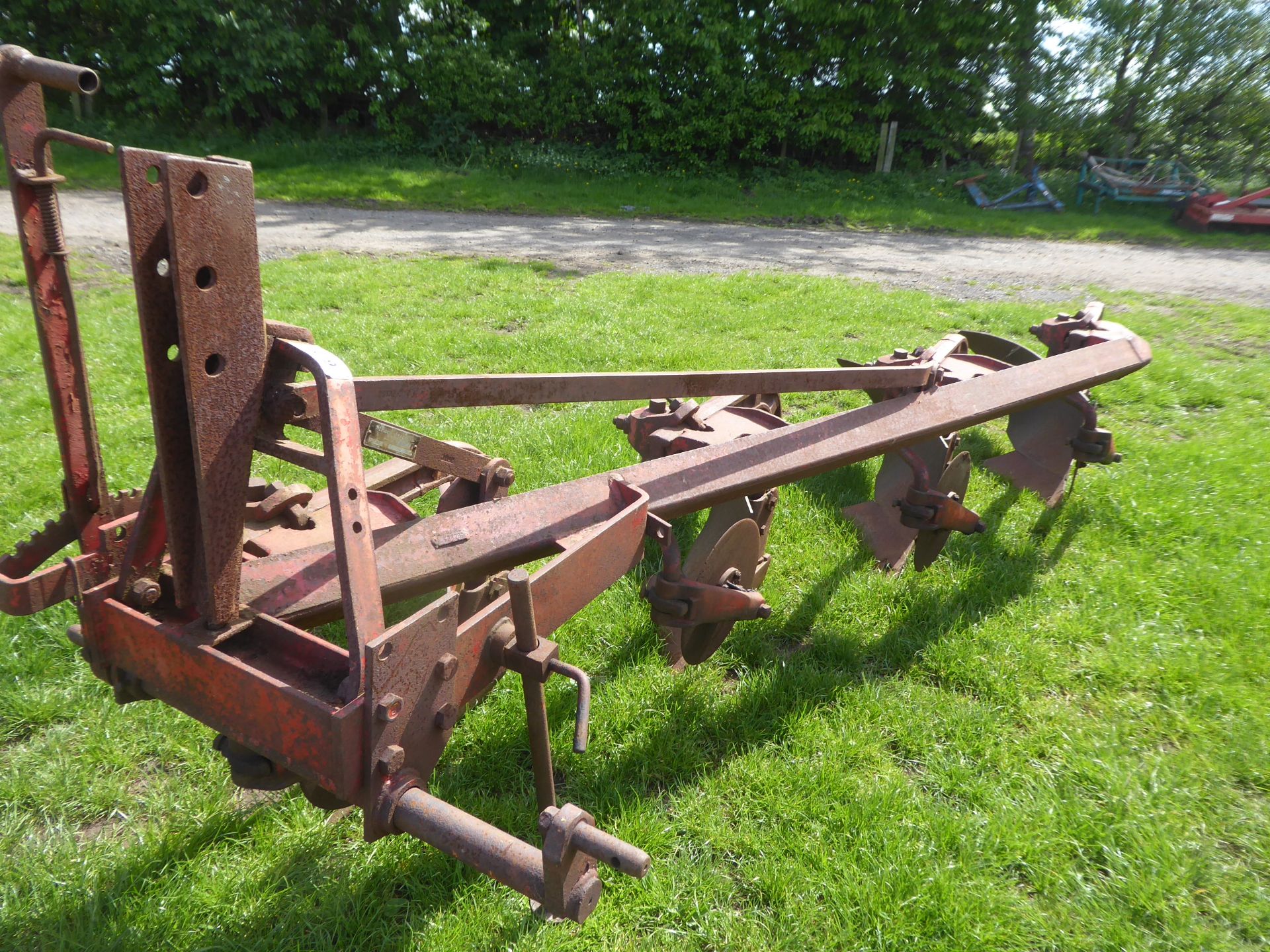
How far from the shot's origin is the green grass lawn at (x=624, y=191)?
12289mm

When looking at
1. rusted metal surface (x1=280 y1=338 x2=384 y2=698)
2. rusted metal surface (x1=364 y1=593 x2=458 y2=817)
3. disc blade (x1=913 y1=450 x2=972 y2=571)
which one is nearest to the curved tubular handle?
rusted metal surface (x1=280 y1=338 x2=384 y2=698)

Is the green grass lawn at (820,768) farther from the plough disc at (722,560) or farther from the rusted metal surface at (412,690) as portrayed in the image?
the rusted metal surface at (412,690)

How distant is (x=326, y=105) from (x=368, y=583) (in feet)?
57.0

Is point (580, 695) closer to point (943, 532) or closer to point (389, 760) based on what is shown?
point (389, 760)

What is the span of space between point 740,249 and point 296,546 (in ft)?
29.7

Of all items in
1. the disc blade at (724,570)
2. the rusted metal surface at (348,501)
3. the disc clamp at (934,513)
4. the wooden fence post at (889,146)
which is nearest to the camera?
the rusted metal surface at (348,501)

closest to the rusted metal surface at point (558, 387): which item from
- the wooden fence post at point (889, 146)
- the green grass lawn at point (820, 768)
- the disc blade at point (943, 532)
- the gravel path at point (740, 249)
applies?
the disc blade at point (943, 532)

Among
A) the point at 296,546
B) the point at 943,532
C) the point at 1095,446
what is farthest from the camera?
the point at 1095,446

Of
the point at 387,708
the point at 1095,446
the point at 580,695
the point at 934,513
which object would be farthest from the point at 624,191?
the point at 387,708

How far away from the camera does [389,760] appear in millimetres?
1334

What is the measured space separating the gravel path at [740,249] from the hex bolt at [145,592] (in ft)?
24.6

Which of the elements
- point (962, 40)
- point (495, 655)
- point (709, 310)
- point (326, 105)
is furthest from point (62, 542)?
point (962, 40)

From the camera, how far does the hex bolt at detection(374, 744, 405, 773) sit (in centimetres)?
133

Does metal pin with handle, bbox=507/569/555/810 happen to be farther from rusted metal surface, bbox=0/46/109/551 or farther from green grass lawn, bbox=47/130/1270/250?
green grass lawn, bbox=47/130/1270/250
